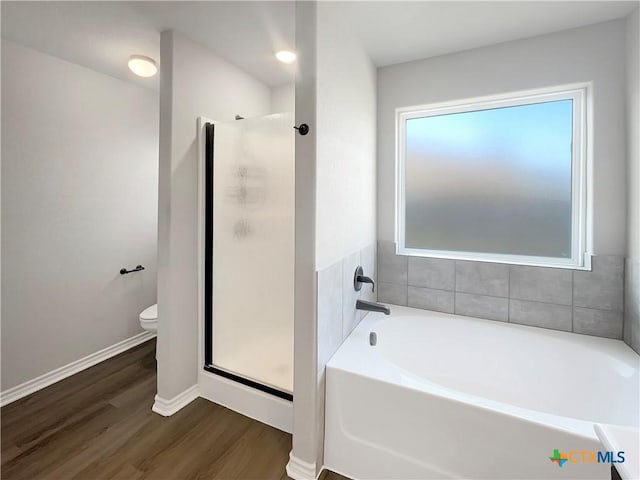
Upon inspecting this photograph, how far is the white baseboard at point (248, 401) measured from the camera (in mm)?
1820

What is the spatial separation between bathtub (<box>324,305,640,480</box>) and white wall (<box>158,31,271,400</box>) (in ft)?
3.73

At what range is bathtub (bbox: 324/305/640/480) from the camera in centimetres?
113

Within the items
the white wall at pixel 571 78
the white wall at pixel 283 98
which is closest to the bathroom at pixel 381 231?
the white wall at pixel 571 78

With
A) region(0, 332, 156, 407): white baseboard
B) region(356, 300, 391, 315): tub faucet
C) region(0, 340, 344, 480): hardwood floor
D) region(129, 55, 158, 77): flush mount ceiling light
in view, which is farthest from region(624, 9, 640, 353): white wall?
region(0, 332, 156, 407): white baseboard

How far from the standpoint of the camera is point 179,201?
199cm

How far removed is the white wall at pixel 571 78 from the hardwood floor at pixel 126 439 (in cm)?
225

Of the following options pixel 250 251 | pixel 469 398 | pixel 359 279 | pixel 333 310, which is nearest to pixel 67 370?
pixel 250 251

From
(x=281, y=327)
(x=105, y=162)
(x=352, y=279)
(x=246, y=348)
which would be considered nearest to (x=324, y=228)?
(x=352, y=279)

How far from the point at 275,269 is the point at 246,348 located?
62 centimetres

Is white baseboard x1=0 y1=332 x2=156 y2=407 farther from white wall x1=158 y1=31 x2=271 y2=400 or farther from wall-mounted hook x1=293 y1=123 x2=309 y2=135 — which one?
wall-mounted hook x1=293 y1=123 x2=309 y2=135

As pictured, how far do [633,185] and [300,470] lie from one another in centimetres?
237

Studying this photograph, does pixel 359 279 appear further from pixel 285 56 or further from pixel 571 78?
pixel 571 78

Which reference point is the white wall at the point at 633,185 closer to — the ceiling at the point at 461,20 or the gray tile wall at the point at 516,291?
the gray tile wall at the point at 516,291

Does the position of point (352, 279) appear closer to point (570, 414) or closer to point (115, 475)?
point (570, 414)
